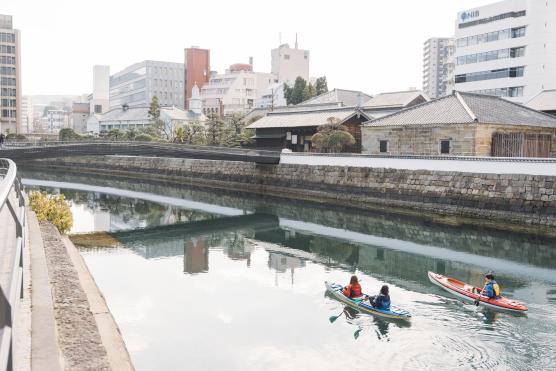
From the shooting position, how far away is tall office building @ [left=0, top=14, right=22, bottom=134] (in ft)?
309

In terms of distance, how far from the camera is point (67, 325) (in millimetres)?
8789

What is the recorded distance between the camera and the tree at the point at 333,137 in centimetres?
4359

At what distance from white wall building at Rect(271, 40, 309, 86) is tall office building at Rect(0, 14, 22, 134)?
50.1m

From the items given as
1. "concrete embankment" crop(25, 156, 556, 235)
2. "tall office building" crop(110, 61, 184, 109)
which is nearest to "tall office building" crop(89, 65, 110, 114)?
"tall office building" crop(110, 61, 184, 109)

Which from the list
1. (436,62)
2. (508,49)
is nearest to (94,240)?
(508,49)

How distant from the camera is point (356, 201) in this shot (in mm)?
35812

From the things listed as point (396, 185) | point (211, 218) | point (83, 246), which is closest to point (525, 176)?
point (396, 185)

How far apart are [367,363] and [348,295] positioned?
3.66 m

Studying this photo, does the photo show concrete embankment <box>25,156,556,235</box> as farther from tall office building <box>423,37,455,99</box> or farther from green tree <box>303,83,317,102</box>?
tall office building <box>423,37,455,99</box>

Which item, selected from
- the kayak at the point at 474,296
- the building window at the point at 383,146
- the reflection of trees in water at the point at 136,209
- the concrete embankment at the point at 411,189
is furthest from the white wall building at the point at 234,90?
the kayak at the point at 474,296

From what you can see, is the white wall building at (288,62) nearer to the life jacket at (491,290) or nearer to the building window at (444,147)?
the building window at (444,147)

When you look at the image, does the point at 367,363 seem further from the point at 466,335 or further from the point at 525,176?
the point at 525,176

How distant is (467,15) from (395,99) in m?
21.3

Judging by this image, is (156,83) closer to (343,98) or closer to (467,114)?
(343,98)
